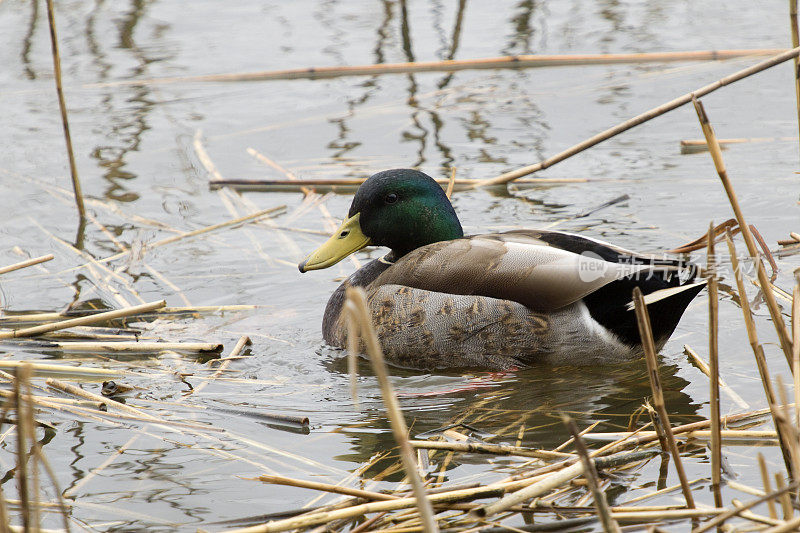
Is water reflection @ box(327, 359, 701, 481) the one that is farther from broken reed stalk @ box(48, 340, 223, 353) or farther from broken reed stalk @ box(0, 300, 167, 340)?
broken reed stalk @ box(0, 300, 167, 340)

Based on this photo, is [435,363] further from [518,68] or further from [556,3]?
[556,3]

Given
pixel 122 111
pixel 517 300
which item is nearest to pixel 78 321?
pixel 517 300

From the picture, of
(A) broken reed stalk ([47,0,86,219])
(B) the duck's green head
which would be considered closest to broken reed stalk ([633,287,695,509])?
(B) the duck's green head

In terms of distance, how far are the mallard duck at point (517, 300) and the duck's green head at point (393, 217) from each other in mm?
42

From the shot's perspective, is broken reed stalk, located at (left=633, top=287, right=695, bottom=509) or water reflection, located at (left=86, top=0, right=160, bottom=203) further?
water reflection, located at (left=86, top=0, right=160, bottom=203)

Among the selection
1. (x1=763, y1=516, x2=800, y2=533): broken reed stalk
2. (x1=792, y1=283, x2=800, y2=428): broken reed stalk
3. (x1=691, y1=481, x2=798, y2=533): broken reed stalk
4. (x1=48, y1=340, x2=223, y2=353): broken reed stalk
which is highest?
(x1=792, y1=283, x2=800, y2=428): broken reed stalk

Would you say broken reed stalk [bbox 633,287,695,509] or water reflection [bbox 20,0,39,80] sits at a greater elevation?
broken reed stalk [bbox 633,287,695,509]

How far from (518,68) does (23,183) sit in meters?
4.06

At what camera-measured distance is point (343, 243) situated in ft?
16.5

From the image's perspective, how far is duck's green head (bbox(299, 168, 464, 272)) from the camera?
495 centimetres

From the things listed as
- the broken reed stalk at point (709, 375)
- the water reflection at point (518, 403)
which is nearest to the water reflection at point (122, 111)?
the water reflection at point (518, 403)

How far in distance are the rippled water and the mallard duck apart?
0.12 meters

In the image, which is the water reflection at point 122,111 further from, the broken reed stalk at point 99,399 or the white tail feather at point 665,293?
the white tail feather at point 665,293

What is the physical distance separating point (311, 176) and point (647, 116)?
2801 millimetres
